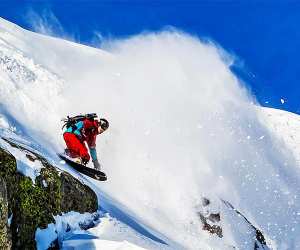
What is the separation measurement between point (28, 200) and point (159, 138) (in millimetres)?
36050

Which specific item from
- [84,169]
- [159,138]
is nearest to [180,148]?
[159,138]

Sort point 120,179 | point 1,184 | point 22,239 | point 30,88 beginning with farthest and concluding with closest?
point 30,88 → point 120,179 → point 22,239 → point 1,184

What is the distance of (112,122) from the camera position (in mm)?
40375

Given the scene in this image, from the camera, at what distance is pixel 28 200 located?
30.7 feet

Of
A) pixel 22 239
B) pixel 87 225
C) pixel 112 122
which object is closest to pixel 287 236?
pixel 112 122

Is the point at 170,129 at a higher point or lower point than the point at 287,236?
higher

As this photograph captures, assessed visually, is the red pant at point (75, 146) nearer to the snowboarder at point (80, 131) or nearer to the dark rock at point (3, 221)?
the snowboarder at point (80, 131)

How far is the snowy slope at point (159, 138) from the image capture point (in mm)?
25297

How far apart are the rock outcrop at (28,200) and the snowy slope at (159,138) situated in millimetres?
1888

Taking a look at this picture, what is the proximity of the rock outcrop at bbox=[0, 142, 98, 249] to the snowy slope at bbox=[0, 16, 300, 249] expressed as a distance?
6.19 feet

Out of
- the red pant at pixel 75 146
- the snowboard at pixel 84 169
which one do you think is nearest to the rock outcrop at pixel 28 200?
the snowboard at pixel 84 169

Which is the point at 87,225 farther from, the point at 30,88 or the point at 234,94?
the point at 234,94

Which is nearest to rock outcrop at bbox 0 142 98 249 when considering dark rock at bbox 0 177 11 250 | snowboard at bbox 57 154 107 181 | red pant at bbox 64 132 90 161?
dark rock at bbox 0 177 11 250

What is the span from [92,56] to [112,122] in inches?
811
